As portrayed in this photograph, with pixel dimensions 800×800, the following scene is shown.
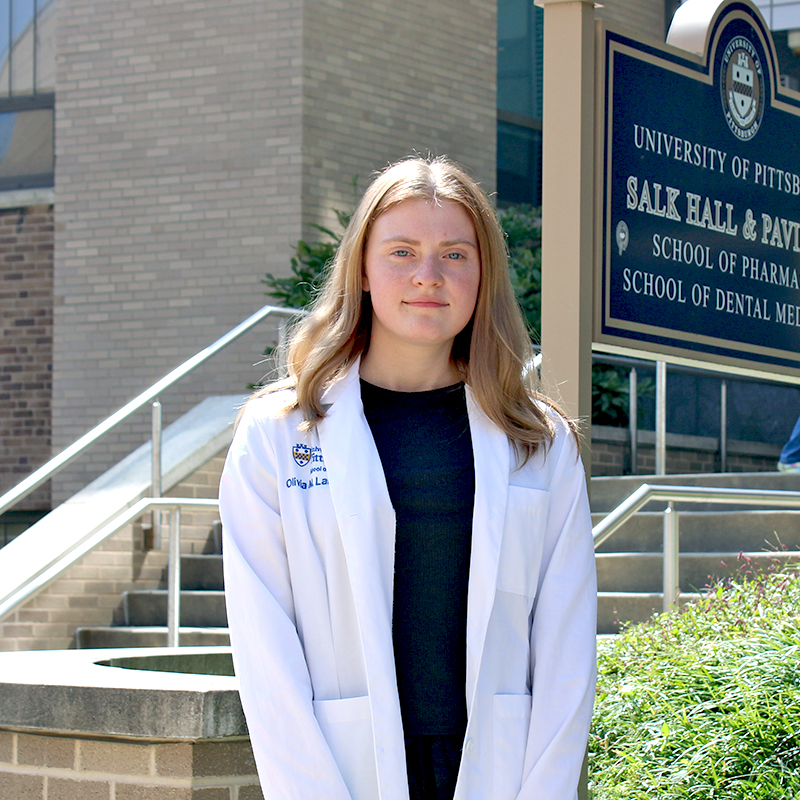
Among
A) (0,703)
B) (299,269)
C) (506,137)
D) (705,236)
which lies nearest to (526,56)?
(506,137)

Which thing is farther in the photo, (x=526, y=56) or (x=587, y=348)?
(x=526, y=56)

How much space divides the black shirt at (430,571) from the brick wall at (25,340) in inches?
366

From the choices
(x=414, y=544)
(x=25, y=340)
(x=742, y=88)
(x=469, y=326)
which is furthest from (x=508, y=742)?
(x=25, y=340)

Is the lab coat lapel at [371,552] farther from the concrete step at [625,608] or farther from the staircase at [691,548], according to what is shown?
the concrete step at [625,608]

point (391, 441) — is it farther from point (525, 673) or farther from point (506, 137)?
point (506, 137)

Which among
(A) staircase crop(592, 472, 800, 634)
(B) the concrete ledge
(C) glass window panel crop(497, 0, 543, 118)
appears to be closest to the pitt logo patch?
(B) the concrete ledge

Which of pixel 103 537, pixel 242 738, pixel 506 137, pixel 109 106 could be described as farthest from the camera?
pixel 506 137

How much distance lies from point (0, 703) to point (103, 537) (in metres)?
3.13

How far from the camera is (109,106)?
11195 millimetres

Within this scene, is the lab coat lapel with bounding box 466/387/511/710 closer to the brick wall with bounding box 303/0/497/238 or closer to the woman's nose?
the woman's nose

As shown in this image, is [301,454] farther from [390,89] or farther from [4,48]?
[4,48]

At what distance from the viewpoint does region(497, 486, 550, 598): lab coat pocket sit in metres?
2.38

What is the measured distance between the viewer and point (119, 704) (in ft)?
9.75

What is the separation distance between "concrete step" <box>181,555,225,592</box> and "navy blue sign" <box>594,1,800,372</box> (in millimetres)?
4399
